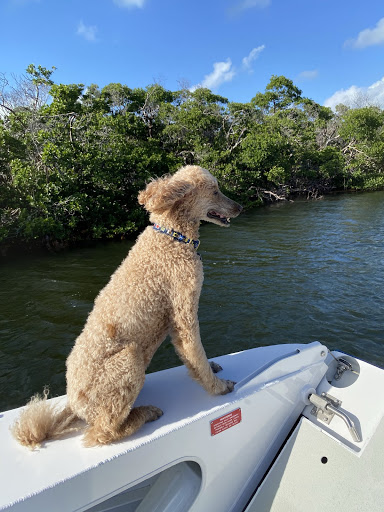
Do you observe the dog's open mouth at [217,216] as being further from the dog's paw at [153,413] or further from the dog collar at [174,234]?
the dog's paw at [153,413]

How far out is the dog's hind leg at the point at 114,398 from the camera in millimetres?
1812

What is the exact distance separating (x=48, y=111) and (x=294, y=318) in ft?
41.3

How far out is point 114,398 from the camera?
1.83 meters

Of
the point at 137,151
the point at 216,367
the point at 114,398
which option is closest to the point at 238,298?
the point at 216,367

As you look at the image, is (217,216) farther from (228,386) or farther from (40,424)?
(40,424)

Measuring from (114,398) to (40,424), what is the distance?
0.46 m

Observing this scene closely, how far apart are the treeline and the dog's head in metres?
3.97

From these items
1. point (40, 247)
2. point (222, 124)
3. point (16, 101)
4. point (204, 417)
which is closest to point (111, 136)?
point (16, 101)

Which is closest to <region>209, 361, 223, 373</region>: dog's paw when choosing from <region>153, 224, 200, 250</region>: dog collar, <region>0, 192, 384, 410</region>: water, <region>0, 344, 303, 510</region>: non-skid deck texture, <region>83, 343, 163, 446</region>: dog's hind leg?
<region>0, 344, 303, 510</region>: non-skid deck texture

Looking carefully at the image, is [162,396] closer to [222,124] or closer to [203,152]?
[203,152]

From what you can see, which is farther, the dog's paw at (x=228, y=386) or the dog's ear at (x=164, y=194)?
the dog's paw at (x=228, y=386)

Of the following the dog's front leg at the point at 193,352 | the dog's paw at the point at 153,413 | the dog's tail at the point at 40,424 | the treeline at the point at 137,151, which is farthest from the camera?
the treeline at the point at 137,151

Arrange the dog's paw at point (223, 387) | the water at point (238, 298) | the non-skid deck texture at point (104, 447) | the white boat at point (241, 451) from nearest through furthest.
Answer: the non-skid deck texture at point (104, 447), the white boat at point (241, 451), the dog's paw at point (223, 387), the water at point (238, 298)

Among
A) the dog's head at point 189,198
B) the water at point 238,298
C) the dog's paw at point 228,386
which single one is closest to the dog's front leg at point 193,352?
the dog's paw at point 228,386
